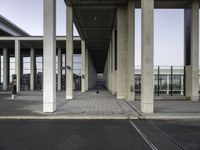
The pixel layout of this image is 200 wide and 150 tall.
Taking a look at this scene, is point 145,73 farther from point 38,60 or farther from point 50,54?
Answer: point 38,60

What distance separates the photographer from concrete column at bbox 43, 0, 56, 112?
49.2ft

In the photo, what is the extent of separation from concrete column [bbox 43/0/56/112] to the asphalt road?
264cm

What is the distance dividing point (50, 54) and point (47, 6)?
2284mm

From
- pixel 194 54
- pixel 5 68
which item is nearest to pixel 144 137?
pixel 194 54

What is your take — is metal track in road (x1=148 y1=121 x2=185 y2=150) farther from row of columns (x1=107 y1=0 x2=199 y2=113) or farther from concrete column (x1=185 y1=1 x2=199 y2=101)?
concrete column (x1=185 y1=1 x2=199 y2=101)

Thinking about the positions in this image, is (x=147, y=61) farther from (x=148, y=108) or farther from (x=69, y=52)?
(x=69, y=52)

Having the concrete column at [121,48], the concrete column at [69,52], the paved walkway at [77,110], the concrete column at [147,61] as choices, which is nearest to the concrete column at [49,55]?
the paved walkway at [77,110]

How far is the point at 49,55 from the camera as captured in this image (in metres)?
15.0

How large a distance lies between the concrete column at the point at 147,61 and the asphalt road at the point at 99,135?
2626 millimetres

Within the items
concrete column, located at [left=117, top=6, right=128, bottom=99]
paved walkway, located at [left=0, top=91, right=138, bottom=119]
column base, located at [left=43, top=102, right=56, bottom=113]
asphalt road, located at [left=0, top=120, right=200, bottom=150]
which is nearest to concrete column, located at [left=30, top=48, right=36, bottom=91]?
concrete column, located at [left=117, top=6, right=128, bottom=99]

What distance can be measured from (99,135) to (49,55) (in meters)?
6.57

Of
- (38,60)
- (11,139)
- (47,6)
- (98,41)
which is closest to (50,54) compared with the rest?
(47,6)

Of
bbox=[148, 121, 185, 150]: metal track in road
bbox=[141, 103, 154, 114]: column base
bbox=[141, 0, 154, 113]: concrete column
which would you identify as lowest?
bbox=[148, 121, 185, 150]: metal track in road

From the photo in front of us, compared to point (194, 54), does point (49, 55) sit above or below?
below
